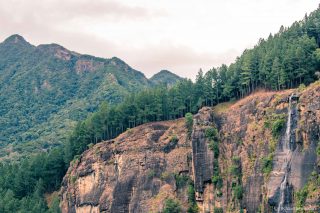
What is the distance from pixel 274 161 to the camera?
Result: 9331cm

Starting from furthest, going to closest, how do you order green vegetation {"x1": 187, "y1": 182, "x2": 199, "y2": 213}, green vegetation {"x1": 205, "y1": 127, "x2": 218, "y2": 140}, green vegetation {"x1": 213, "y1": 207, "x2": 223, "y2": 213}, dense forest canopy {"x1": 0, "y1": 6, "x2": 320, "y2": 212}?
dense forest canopy {"x1": 0, "y1": 6, "x2": 320, "y2": 212} → green vegetation {"x1": 205, "y1": 127, "x2": 218, "y2": 140} → green vegetation {"x1": 187, "y1": 182, "x2": 199, "y2": 213} → green vegetation {"x1": 213, "y1": 207, "x2": 223, "y2": 213}

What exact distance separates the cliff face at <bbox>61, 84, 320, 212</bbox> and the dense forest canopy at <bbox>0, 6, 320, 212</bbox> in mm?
5137

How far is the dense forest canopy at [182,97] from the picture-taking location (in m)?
111

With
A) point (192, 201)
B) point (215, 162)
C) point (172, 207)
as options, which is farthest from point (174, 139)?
point (172, 207)

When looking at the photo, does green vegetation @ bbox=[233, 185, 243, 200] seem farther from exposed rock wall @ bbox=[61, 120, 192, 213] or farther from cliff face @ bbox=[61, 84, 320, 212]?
exposed rock wall @ bbox=[61, 120, 192, 213]

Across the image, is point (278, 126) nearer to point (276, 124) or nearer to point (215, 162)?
point (276, 124)

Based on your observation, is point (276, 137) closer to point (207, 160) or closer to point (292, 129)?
point (292, 129)

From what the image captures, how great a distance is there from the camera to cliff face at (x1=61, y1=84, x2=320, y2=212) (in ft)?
293

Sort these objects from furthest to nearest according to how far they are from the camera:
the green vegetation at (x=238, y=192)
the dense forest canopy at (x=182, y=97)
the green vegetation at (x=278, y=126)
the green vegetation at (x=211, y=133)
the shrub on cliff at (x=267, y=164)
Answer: the dense forest canopy at (x=182, y=97) → the green vegetation at (x=211, y=133) → the green vegetation at (x=238, y=192) → the green vegetation at (x=278, y=126) → the shrub on cliff at (x=267, y=164)

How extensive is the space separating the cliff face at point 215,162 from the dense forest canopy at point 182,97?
5.14m

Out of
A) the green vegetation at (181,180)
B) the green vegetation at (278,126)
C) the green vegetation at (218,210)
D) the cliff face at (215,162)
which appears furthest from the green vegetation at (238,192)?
the green vegetation at (181,180)

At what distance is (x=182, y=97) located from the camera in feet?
423

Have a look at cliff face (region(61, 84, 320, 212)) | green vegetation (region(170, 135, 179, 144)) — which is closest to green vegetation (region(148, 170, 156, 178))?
cliff face (region(61, 84, 320, 212))

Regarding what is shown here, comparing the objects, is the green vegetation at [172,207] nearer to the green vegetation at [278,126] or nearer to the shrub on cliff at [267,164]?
the shrub on cliff at [267,164]
